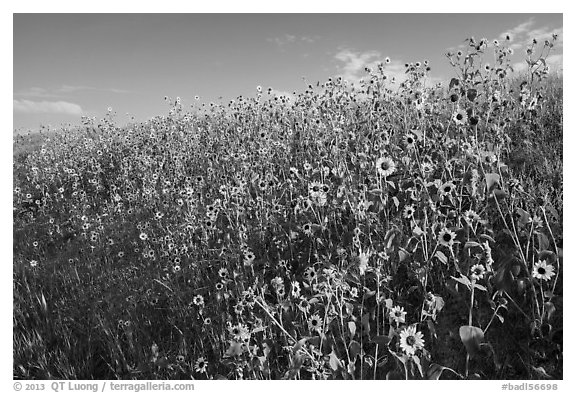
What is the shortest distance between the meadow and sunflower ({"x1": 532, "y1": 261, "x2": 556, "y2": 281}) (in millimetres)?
10

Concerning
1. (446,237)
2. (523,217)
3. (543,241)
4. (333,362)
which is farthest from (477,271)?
(333,362)

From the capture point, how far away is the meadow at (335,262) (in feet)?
7.68

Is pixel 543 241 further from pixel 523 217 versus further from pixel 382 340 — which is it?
pixel 382 340

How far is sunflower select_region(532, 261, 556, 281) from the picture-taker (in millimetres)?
2225

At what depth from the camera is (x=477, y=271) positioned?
2260 mm

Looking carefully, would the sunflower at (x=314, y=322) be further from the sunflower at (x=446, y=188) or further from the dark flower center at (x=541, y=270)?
the dark flower center at (x=541, y=270)

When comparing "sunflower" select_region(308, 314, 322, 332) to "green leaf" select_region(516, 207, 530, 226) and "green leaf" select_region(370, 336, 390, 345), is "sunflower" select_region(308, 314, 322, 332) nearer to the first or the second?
"green leaf" select_region(370, 336, 390, 345)

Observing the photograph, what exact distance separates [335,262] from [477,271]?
115 centimetres

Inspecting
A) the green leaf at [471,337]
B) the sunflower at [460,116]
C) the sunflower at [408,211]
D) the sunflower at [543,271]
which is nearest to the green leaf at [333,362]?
the green leaf at [471,337]

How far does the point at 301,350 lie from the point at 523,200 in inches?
83.0

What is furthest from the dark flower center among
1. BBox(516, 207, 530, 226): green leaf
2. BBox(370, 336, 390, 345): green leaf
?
BBox(370, 336, 390, 345): green leaf
